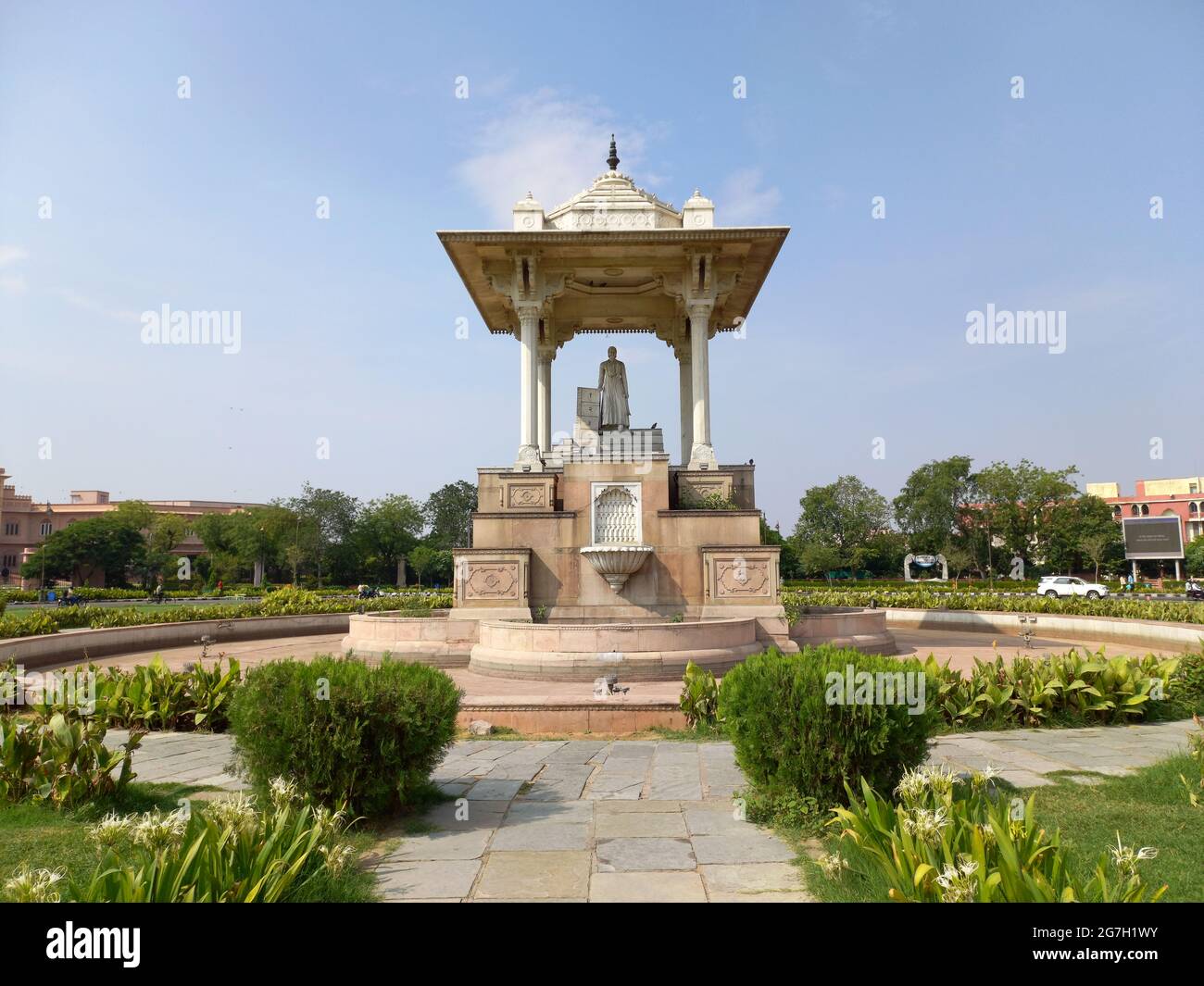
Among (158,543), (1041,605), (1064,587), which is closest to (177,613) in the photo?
(1041,605)

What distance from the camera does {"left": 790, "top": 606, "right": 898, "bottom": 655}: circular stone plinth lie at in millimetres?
14141

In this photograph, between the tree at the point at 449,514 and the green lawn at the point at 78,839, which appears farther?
the tree at the point at 449,514

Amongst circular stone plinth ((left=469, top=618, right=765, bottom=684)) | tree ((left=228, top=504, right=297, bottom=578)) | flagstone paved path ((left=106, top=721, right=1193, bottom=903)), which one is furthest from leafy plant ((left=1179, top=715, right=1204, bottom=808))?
tree ((left=228, top=504, right=297, bottom=578))

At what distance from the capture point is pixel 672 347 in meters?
20.5

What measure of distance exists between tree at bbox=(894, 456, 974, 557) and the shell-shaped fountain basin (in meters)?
58.8

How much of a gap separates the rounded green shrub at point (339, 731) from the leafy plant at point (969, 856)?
282 centimetres

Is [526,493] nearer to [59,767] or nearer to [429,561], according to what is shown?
[59,767]

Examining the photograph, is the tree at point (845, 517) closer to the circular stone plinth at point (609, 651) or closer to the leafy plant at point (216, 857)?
the circular stone plinth at point (609, 651)

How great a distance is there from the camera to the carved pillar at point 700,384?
16.3 meters

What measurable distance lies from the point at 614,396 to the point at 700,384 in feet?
8.94

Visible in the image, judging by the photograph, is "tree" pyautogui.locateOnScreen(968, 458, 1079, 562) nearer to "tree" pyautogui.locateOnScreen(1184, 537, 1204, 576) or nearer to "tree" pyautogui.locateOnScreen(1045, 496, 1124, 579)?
"tree" pyautogui.locateOnScreen(1045, 496, 1124, 579)

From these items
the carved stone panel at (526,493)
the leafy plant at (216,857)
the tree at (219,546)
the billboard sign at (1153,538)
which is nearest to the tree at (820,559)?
the billboard sign at (1153,538)
